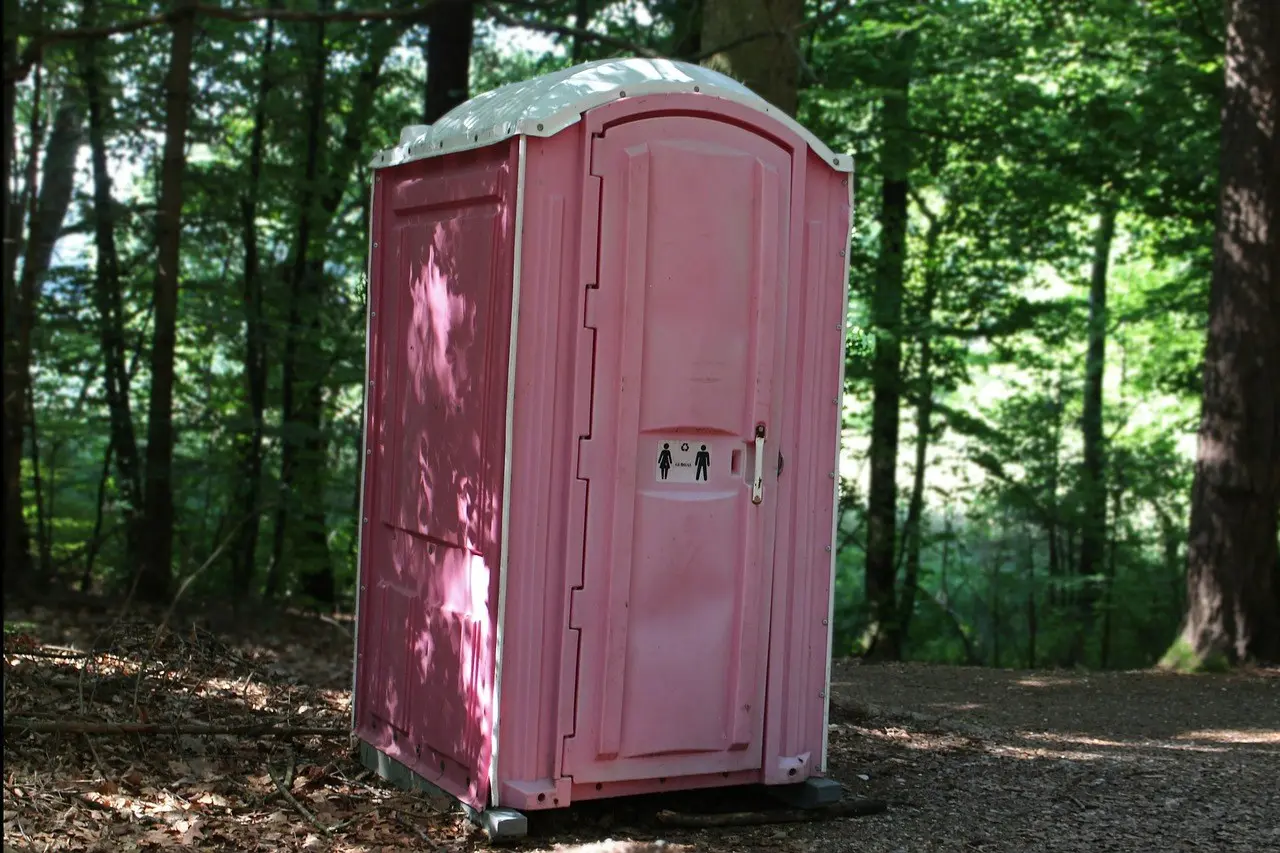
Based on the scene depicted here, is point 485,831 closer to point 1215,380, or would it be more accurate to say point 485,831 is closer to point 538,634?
point 538,634

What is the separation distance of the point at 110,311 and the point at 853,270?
8.05 meters

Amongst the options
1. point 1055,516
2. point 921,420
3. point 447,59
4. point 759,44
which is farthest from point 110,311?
point 1055,516

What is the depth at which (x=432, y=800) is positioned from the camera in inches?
179

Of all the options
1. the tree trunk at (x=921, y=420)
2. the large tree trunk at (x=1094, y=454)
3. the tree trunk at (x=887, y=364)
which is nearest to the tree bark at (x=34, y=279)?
the tree trunk at (x=887, y=364)

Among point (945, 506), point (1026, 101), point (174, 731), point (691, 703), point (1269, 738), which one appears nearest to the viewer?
point (691, 703)

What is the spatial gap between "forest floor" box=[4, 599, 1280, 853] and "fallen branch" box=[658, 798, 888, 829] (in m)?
0.03

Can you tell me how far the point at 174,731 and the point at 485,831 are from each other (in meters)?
1.39

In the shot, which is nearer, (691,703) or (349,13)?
(691,703)

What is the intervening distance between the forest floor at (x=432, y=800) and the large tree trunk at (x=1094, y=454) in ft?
30.6

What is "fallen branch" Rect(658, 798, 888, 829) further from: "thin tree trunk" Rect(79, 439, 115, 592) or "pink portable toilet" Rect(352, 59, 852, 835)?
"thin tree trunk" Rect(79, 439, 115, 592)

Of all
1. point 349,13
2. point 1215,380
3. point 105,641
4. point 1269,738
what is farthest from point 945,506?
point 105,641

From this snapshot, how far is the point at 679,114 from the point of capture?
4.27 metres

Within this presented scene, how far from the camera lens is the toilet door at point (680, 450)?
419 cm

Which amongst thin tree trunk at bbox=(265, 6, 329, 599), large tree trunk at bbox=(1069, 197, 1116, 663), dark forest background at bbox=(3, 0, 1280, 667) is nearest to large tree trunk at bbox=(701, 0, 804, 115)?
dark forest background at bbox=(3, 0, 1280, 667)
